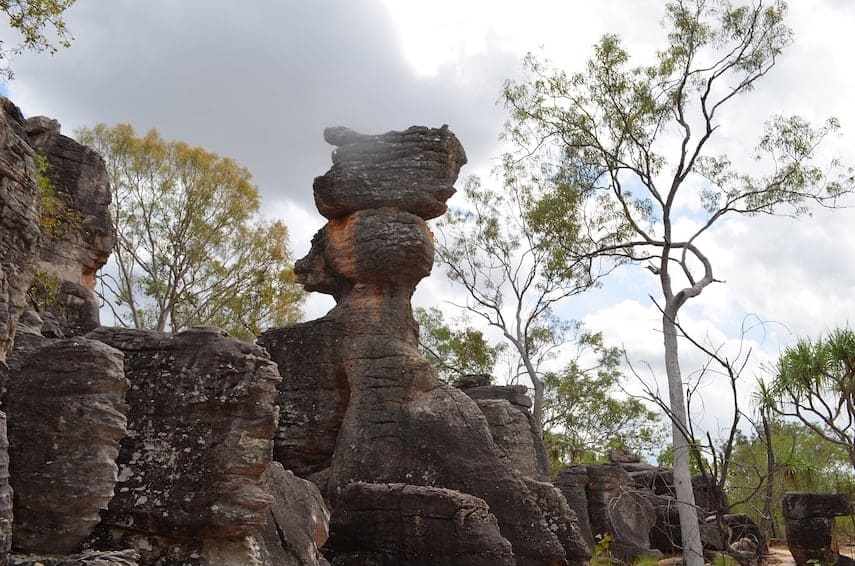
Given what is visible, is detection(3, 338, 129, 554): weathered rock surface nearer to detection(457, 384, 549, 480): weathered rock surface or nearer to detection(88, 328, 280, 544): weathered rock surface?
detection(88, 328, 280, 544): weathered rock surface

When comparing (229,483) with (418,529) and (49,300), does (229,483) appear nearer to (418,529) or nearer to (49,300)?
(418,529)

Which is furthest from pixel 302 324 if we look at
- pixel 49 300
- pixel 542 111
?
pixel 542 111

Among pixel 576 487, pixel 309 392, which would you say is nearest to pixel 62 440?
pixel 309 392

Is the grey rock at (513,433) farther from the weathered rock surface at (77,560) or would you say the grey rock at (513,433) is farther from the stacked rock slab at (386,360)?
the weathered rock surface at (77,560)

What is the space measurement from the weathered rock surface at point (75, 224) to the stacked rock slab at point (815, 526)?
17788 mm

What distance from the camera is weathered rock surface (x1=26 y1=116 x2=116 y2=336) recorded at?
14383 millimetres

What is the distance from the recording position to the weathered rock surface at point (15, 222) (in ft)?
17.5

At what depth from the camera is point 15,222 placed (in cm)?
550

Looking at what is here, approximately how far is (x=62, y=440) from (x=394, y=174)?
983 cm

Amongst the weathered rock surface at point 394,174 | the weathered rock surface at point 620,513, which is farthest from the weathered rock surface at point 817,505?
the weathered rock surface at point 394,174

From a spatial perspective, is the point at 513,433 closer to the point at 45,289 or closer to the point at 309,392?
the point at 309,392

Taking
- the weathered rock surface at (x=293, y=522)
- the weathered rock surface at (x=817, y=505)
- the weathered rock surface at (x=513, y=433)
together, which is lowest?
the weathered rock surface at (x=293, y=522)

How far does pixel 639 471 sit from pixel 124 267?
21206mm

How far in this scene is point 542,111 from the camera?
21.0 metres
